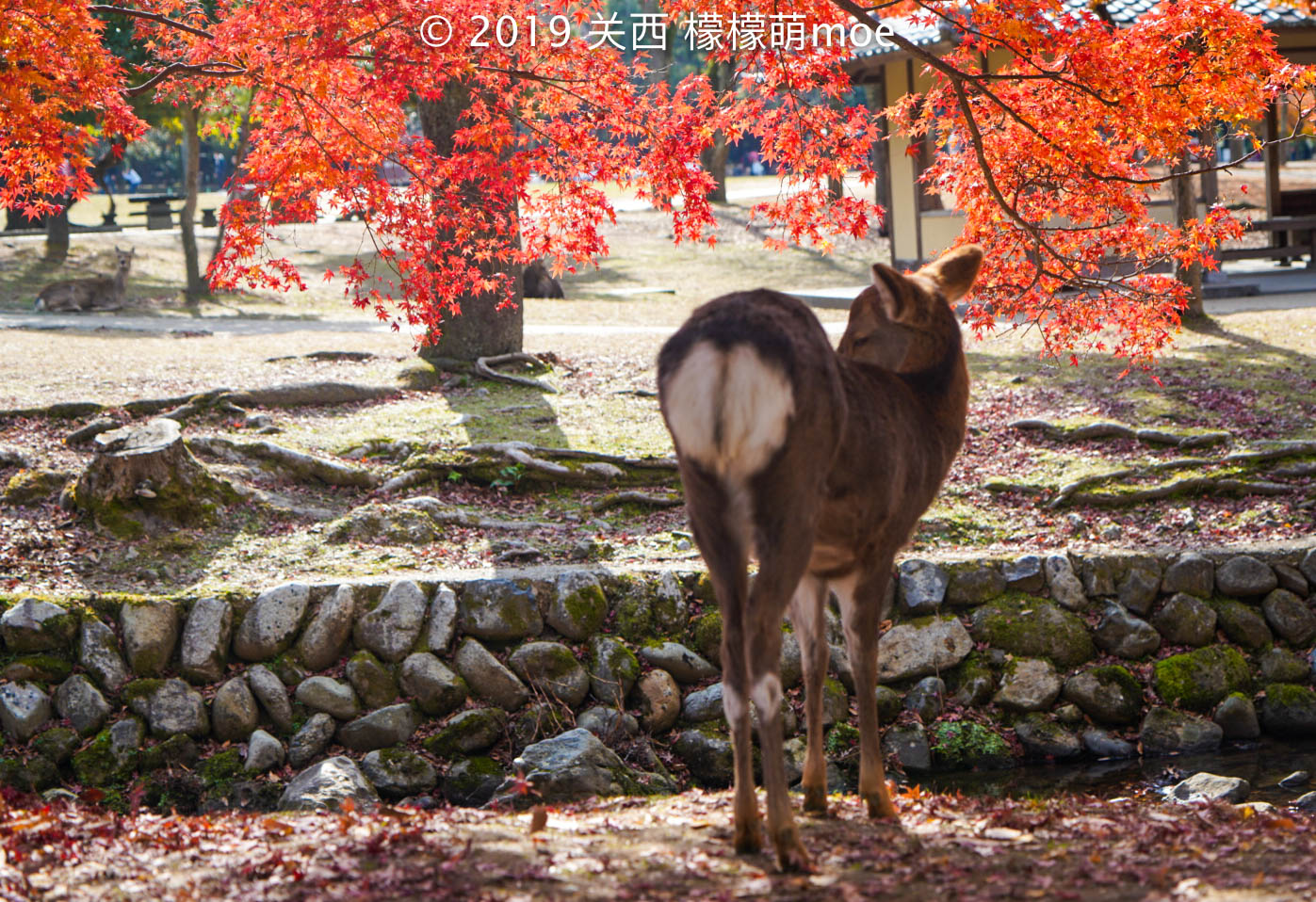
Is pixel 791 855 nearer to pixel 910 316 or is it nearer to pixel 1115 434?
pixel 910 316

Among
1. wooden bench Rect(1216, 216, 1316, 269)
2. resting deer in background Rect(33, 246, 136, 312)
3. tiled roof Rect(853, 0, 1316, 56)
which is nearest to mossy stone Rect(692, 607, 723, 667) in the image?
tiled roof Rect(853, 0, 1316, 56)

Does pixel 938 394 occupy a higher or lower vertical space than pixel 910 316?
lower

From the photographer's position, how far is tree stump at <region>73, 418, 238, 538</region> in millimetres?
8055

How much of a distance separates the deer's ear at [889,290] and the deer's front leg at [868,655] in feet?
3.18

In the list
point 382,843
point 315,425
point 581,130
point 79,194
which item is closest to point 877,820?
point 382,843

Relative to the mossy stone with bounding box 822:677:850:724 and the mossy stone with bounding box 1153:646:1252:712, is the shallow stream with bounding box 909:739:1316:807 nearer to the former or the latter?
the mossy stone with bounding box 1153:646:1252:712

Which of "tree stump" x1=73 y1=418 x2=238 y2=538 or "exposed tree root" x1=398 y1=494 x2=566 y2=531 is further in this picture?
"exposed tree root" x1=398 y1=494 x2=566 y2=531

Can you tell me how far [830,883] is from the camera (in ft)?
12.0

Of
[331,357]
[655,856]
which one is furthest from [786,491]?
[331,357]

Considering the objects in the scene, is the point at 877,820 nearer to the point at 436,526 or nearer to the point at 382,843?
the point at 382,843

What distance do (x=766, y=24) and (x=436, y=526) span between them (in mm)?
4029

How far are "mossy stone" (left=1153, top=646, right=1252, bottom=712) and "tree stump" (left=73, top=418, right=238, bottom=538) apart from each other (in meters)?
6.22

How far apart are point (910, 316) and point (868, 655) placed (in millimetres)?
1290

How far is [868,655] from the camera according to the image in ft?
14.7
